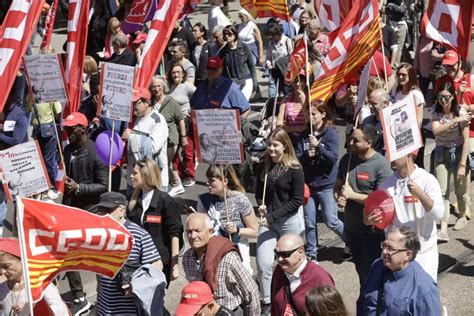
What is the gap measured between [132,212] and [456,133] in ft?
11.9

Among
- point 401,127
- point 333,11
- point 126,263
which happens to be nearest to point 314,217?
point 401,127

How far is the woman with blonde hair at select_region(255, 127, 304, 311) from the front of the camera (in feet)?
31.4

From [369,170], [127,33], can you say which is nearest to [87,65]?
[127,33]

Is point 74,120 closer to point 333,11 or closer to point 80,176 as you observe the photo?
point 80,176

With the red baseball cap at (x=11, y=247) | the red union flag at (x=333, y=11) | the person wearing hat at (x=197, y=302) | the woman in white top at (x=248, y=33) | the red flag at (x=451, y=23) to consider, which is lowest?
the woman in white top at (x=248, y=33)

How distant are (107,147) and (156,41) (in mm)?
1283

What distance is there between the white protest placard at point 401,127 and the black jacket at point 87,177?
283 cm

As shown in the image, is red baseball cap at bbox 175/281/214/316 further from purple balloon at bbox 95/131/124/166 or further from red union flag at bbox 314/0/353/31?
red union flag at bbox 314/0/353/31

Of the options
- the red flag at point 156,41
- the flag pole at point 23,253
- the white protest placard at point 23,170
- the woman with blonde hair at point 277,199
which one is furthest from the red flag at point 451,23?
the flag pole at point 23,253

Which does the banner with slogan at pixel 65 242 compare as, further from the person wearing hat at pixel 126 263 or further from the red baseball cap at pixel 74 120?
the red baseball cap at pixel 74 120

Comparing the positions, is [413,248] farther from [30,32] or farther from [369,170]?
[30,32]

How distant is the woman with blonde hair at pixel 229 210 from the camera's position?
9.11 meters

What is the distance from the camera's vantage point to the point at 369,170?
31.1ft

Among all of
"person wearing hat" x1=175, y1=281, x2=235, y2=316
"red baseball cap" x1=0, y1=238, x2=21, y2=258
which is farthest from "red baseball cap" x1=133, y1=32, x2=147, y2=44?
"person wearing hat" x1=175, y1=281, x2=235, y2=316
